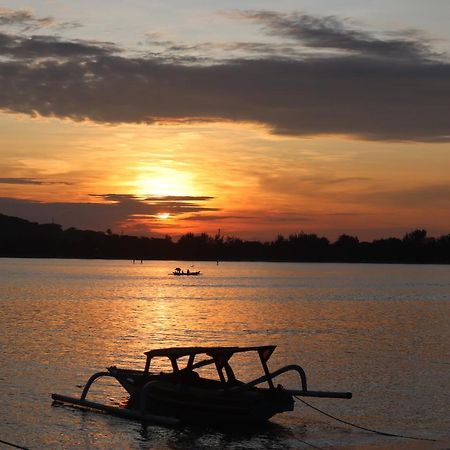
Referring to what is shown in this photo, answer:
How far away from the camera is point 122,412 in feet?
108

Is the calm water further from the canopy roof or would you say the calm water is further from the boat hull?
the canopy roof

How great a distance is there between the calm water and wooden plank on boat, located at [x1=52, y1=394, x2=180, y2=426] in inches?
13.3

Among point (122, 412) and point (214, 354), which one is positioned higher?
point (214, 354)

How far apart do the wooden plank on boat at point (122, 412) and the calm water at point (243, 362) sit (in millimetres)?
338

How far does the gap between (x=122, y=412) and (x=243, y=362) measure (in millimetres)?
17101

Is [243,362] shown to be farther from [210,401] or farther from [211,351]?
[210,401]

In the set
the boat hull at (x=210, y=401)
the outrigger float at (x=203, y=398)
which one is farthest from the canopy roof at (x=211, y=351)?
the boat hull at (x=210, y=401)

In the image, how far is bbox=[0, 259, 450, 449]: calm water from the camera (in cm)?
3098

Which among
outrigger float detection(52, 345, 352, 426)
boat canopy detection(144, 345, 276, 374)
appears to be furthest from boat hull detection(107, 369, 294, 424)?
boat canopy detection(144, 345, 276, 374)

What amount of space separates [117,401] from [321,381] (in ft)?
40.0

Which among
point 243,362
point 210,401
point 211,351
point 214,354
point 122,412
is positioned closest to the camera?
point 210,401

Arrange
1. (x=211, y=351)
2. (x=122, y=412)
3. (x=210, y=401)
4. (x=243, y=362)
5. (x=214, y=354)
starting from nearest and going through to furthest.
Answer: (x=210, y=401), (x=214, y=354), (x=211, y=351), (x=122, y=412), (x=243, y=362)

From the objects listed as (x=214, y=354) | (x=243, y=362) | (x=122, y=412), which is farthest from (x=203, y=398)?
(x=243, y=362)

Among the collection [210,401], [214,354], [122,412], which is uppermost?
[214,354]
